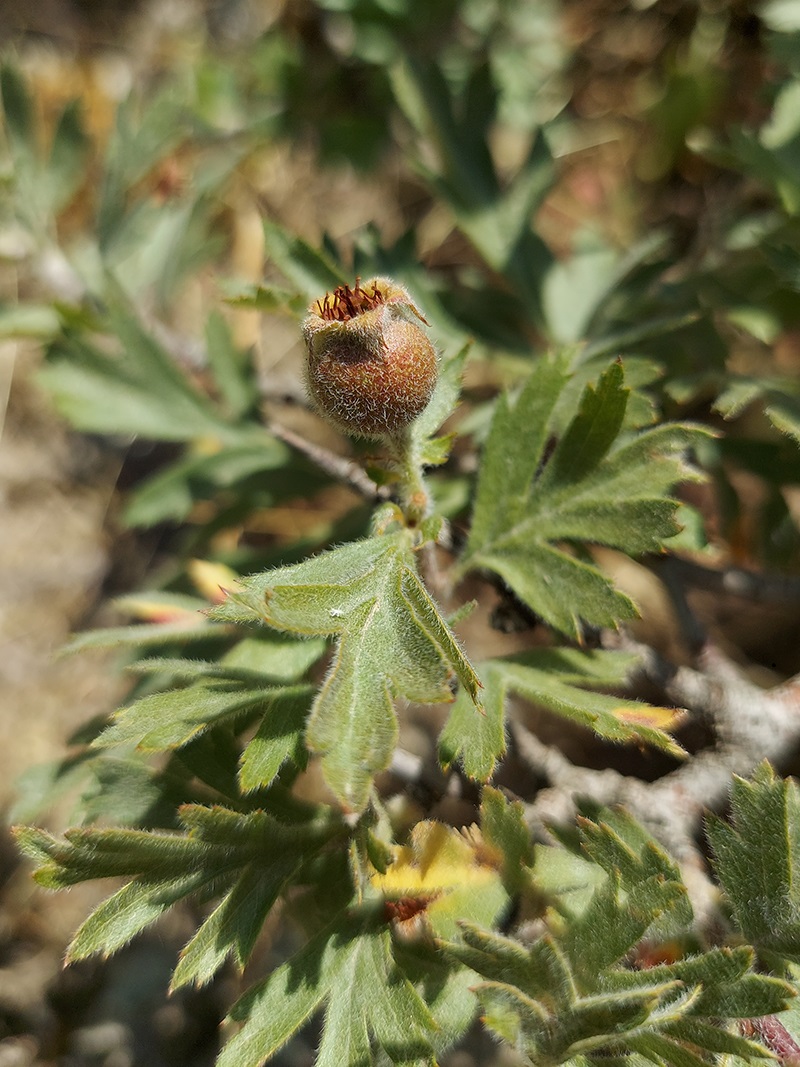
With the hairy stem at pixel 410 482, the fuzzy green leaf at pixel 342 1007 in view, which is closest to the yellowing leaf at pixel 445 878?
the fuzzy green leaf at pixel 342 1007

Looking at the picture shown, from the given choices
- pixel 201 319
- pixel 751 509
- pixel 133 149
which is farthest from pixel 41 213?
pixel 751 509

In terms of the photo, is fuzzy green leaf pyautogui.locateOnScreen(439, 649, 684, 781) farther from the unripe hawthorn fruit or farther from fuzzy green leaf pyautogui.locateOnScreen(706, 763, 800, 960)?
the unripe hawthorn fruit

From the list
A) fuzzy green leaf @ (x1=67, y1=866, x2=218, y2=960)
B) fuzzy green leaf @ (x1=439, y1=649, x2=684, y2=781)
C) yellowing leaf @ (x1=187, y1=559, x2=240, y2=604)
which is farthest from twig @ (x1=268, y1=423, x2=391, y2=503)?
fuzzy green leaf @ (x1=67, y1=866, x2=218, y2=960)

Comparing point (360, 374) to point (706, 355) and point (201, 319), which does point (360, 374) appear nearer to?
point (706, 355)

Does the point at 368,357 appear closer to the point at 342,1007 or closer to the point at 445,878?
the point at 445,878

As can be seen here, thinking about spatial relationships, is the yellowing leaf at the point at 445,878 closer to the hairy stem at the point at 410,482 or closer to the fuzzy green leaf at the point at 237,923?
the fuzzy green leaf at the point at 237,923

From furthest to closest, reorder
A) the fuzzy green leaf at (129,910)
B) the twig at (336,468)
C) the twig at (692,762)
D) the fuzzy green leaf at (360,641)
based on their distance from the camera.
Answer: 1. the twig at (336,468)
2. the twig at (692,762)
3. the fuzzy green leaf at (129,910)
4. the fuzzy green leaf at (360,641)
